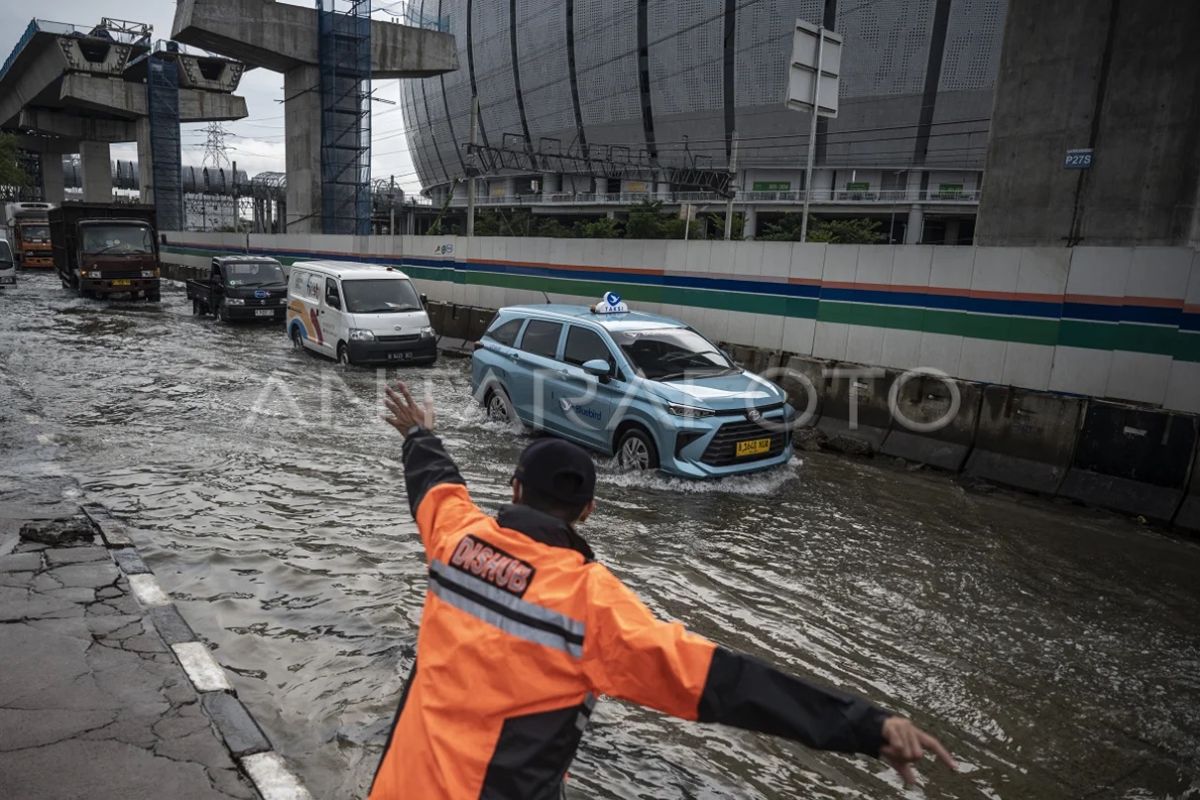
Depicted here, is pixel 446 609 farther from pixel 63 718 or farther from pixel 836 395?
pixel 836 395

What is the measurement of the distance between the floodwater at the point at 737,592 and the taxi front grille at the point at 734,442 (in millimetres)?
328

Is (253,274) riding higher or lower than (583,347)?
lower

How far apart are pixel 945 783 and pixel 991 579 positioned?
3001mm

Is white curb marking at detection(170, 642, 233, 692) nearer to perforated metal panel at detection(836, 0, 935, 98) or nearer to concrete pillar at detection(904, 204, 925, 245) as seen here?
concrete pillar at detection(904, 204, 925, 245)

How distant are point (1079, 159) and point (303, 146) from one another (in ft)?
95.4

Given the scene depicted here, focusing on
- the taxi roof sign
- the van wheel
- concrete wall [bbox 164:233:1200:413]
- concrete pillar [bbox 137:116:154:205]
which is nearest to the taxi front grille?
the van wheel

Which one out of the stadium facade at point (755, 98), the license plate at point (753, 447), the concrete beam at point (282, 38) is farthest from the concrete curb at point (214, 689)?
the stadium facade at point (755, 98)

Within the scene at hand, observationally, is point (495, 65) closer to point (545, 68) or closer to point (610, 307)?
point (545, 68)

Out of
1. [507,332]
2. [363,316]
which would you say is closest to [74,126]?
[363,316]

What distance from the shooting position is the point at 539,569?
6.40ft

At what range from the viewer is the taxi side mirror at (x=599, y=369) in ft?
29.3

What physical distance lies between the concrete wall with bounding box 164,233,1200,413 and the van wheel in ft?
14.8

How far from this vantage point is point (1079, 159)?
1133cm

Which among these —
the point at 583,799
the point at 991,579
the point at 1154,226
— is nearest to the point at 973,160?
the point at 1154,226
